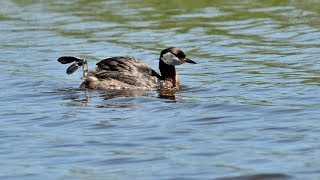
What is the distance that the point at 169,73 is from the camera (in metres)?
17.7

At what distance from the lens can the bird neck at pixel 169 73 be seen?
17500 mm

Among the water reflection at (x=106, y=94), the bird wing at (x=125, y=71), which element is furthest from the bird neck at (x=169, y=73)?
the water reflection at (x=106, y=94)

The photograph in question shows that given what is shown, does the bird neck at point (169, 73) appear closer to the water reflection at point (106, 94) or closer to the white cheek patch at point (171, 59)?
the white cheek patch at point (171, 59)

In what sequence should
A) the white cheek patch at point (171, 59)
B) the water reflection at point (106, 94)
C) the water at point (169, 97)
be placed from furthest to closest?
the white cheek patch at point (171, 59), the water reflection at point (106, 94), the water at point (169, 97)

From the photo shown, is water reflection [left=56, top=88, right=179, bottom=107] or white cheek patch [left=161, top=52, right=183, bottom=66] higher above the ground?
white cheek patch [left=161, top=52, right=183, bottom=66]

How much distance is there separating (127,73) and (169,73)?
Result: 83 cm

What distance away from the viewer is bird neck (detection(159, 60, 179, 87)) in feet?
57.4

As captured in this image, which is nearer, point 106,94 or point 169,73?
point 106,94

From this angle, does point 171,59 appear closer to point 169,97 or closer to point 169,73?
point 169,73

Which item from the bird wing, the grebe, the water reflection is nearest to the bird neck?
the grebe

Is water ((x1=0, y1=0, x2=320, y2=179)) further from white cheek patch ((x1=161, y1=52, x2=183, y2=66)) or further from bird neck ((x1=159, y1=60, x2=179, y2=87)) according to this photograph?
white cheek patch ((x1=161, y1=52, x2=183, y2=66))

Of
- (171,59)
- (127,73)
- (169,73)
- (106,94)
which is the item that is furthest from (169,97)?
(171,59)

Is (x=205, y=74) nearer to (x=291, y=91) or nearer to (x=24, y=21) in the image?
(x=291, y=91)

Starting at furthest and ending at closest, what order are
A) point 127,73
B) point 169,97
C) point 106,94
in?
point 127,73 → point 106,94 → point 169,97
